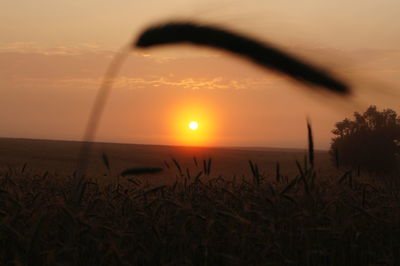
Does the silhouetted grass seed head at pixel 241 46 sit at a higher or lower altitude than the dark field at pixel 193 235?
higher

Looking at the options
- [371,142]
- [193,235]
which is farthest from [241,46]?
[371,142]

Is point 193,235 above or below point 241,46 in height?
below

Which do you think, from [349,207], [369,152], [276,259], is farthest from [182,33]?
[369,152]

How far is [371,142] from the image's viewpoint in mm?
18906

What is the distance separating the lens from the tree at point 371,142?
1847 centimetres

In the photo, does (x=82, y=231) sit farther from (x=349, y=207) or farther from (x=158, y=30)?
(x=349, y=207)

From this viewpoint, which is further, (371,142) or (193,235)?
(371,142)

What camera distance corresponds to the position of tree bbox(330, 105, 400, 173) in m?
18.5

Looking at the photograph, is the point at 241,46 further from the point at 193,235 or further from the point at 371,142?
the point at 371,142

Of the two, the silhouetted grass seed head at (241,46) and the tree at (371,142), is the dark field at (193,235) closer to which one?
the silhouetted grass seed head at (241,46)

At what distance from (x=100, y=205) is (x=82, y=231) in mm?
931

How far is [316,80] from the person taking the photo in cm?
214

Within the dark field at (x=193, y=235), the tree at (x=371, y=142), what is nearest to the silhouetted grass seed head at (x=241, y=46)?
the dark field at (x=193, y=235)

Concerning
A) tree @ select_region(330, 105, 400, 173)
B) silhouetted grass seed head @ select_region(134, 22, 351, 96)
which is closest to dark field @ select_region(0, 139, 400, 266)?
silhouetted grass seed head @ select_region(134, 22, 351, 96)
